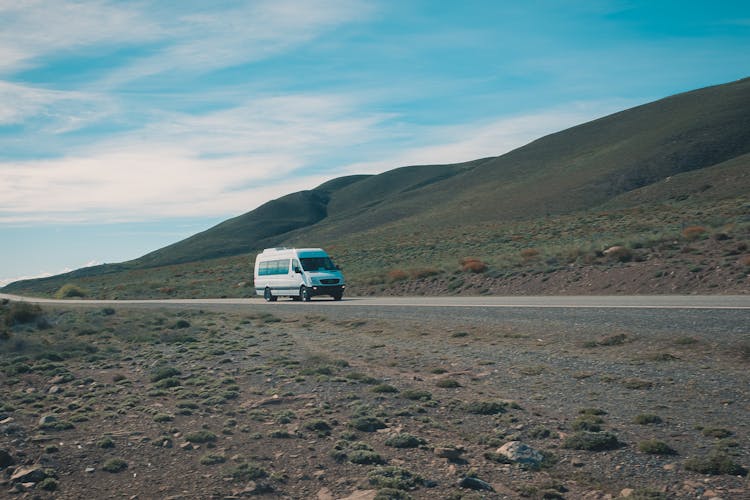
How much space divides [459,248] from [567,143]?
8088 centimetres

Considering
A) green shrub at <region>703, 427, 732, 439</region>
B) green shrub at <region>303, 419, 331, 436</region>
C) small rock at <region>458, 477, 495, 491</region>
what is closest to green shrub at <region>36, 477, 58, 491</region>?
green shrub at <region>303, 419, 331, 436</region>

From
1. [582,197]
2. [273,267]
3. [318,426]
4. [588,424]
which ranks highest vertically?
[582,197]

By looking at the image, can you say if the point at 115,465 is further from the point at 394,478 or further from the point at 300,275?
the point at 300,275

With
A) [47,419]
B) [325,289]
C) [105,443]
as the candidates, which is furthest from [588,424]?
[325,289]

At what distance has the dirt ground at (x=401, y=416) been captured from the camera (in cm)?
671

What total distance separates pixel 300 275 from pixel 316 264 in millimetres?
980

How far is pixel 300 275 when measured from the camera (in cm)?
3181

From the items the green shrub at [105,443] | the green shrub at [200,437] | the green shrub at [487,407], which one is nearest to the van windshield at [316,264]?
the green shrub at [487,407]

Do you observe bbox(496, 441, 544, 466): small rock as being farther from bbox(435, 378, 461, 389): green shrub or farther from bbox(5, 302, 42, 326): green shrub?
bbox(5, 302, 42, 326): green shrub

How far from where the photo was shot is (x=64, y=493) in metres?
6.74

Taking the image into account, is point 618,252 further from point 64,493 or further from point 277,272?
point 64,493

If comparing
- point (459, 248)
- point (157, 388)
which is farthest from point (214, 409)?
point (459, 248)

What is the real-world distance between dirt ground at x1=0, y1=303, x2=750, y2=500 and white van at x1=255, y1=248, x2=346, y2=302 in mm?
14759

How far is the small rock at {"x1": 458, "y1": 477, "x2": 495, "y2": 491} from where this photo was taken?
6457 millimetres
